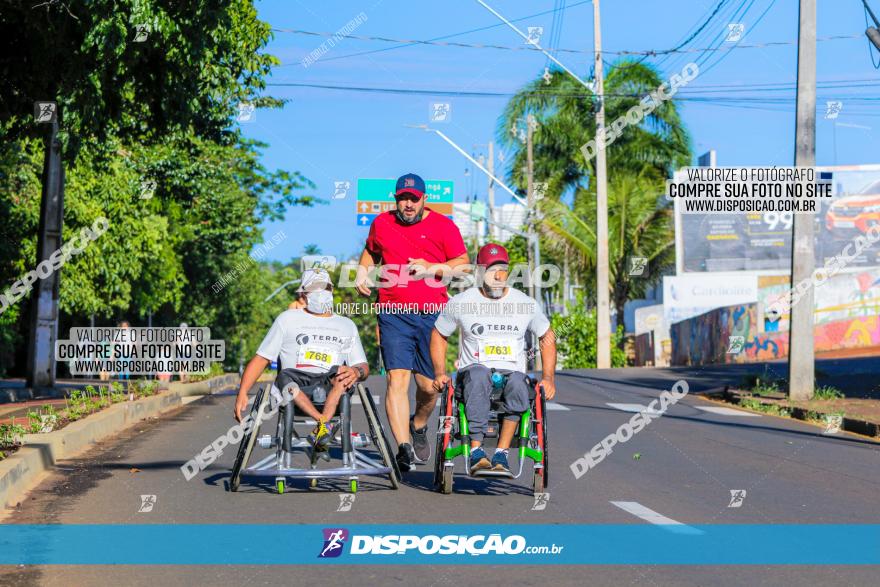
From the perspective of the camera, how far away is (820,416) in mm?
18031

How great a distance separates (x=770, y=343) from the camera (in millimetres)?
43281

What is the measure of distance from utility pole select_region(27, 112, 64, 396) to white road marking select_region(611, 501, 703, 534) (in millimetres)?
14631

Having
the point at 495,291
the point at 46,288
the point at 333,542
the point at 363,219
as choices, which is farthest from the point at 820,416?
the point at 363,219

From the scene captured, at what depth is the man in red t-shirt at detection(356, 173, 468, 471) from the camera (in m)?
9.67

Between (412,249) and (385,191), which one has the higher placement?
(385,191)

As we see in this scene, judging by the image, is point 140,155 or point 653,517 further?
point 140,155

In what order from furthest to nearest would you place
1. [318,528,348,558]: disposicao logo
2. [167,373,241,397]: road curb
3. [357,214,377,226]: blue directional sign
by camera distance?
[357,214,377,226]: blue directional sign → [167,373,241,397]: road curb → [318,528,348,558]: disposicao logo

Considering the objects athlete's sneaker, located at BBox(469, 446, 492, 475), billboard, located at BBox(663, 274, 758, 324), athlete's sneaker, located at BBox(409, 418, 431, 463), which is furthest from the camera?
billboard, located at BBox(663, 274, 758, 324)

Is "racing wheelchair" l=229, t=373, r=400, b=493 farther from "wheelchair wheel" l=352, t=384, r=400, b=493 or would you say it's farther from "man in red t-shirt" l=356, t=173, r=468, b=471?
"man in red t-shirt" l=356, t=173, r=468, b=471

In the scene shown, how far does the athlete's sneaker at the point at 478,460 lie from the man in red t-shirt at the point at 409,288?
3.64 feet

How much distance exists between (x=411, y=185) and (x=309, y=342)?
1457 millimetres

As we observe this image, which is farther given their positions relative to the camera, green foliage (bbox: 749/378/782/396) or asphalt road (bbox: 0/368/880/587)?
green foliage (bbox: 749/378/782/396)

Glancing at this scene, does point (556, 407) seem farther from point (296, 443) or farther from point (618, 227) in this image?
point (618, 227)

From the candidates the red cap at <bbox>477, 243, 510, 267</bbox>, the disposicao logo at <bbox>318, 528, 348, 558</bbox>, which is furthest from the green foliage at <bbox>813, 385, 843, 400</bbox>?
the disposicao logo at <bbox>318, 528, 348, 558</bbox>
